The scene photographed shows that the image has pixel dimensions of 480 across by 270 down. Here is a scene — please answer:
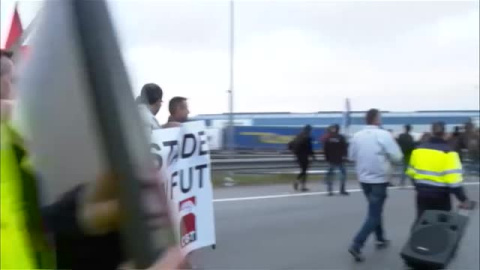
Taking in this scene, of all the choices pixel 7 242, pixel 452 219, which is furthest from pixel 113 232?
pixel 452 219

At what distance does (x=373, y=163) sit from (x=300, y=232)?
3.33 meters

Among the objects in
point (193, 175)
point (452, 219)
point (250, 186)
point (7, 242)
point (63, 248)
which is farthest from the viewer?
point (250, 186)

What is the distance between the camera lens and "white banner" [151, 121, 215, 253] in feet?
20.9

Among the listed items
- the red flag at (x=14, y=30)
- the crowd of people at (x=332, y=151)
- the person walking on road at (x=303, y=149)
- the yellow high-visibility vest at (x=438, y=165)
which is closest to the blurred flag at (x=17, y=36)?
the red flag at (x=14, y=30)

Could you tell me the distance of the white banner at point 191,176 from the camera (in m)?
6.36

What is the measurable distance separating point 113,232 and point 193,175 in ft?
17.0

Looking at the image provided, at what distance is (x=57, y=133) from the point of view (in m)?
1.52

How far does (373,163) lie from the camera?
392 inches

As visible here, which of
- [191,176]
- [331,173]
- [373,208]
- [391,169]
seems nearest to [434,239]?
[373,208]

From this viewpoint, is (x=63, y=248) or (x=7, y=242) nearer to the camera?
(x=63, y=248)

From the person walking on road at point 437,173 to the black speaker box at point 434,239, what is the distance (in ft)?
1.08

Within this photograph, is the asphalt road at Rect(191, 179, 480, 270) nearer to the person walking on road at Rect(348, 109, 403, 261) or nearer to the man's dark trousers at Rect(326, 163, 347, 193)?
the man's dark trousers at Rect(326, 163, 347, 193)

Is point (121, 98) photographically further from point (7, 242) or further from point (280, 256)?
point (280, 256)

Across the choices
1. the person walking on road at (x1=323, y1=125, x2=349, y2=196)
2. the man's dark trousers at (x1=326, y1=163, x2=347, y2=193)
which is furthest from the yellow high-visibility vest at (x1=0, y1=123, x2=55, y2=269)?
the person walking on road at (x1=323, y1=125, x2=349, y2=196)
